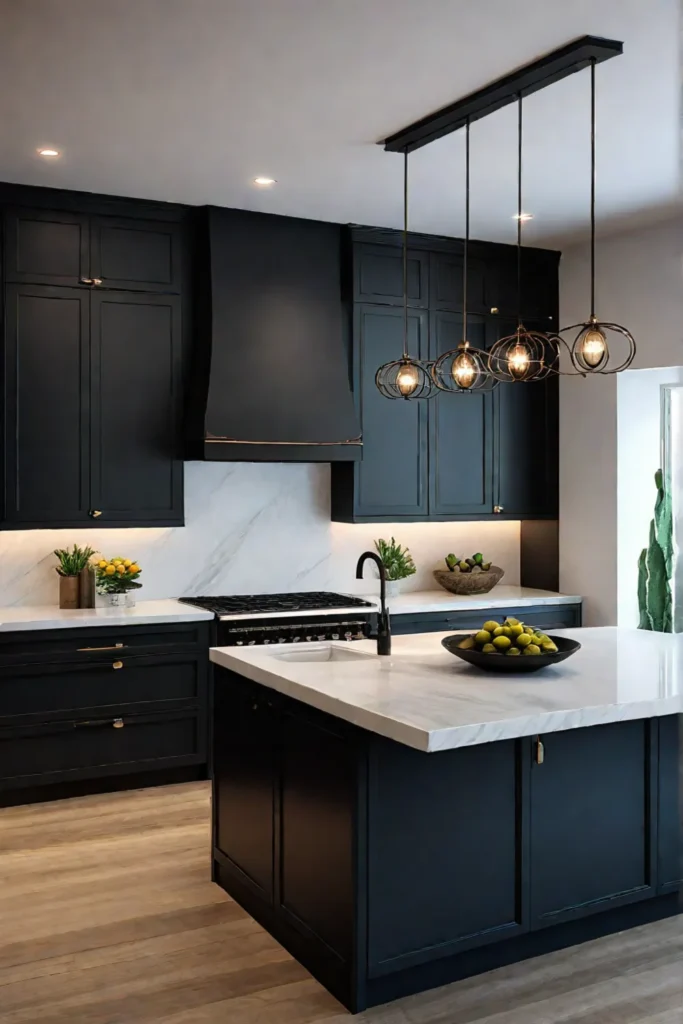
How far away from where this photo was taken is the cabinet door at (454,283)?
596 centimetres

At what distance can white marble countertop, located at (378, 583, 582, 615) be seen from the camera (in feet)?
18.3

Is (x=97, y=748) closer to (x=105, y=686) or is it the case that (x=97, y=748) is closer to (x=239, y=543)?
(x=105, y=686)

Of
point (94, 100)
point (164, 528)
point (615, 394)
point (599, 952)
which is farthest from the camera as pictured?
point (615, 394)

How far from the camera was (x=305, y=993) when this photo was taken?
2.96 m

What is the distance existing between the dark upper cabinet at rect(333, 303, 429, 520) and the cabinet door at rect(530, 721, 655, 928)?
2.70 metres

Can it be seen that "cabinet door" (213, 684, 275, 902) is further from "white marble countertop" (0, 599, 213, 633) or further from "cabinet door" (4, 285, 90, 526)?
"cabinet door" (4, 285, 90, 526)

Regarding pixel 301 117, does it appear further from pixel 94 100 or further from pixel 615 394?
pixel 615 394

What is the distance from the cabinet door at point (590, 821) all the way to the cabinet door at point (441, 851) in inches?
4.3

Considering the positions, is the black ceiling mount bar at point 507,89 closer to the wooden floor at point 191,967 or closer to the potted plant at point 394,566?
the potted plant at point 394,566

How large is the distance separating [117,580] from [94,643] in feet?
1.30

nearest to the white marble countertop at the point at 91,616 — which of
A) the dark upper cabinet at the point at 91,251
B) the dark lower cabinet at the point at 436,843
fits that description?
the dark lower cabinet at the point at 436,843

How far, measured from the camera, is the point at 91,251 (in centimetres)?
Result: 505

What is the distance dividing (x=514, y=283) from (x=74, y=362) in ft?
9.32

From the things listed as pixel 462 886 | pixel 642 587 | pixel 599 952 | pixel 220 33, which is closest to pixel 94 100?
pixel 220 33
